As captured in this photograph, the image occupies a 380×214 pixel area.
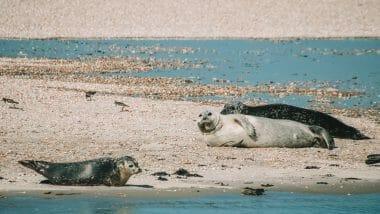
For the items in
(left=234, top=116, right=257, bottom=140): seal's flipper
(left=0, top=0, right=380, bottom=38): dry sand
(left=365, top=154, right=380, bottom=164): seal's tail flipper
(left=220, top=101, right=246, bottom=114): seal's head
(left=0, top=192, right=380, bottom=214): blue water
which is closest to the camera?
(left=0, top=192, right=380, bottom=214): blue water

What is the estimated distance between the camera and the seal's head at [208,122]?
14730mm

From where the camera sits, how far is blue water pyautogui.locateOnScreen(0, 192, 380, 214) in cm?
978

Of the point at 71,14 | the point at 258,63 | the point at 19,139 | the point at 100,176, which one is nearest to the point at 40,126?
the point at 19,139

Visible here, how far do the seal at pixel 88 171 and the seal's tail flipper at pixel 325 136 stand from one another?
4.87m

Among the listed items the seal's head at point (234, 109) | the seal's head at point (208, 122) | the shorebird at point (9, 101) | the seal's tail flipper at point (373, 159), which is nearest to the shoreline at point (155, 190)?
the seal's tail flipper at point (373, 159)

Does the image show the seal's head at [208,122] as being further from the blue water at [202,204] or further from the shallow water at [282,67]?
the shallow water at [282,67]

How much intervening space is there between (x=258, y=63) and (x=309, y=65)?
2.15 m

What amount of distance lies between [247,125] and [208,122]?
636mm

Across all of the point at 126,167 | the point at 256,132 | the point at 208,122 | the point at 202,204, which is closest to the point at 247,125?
the point at 256,132

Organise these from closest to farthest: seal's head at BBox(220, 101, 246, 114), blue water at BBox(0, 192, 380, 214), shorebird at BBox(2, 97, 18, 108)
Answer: blue water at BBox(0, 192, 380, 214)
seal's head at BBox(220, 101, 246, 114)
shorebird at BBox(2, 97, 18, 108)

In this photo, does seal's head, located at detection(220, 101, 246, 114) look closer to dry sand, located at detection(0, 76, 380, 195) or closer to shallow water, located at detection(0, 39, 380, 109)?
dry sand, located at detection(0, 76, 380, 195)

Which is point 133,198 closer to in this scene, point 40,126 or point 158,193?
point 158,193

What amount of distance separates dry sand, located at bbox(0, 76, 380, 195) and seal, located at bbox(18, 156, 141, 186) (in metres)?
0.16

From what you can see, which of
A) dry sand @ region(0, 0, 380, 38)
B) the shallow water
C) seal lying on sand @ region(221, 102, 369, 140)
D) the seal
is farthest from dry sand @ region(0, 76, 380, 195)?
dry sand @ region(0, 0, 380, 38)
